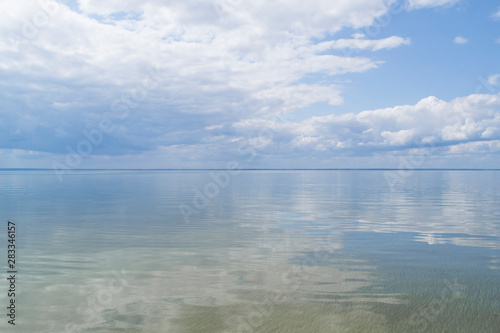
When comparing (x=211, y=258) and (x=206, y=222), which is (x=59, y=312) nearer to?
(x=211, y=258)

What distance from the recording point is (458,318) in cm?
1078

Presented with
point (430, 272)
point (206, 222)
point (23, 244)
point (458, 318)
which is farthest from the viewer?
point (206, 222)

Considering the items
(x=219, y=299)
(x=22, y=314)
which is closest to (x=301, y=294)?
(x=219, y=299)

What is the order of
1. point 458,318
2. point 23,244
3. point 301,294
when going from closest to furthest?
point 458,318, point 301,294, point 23,244

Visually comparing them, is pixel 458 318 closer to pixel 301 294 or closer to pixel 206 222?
pixel 301 294

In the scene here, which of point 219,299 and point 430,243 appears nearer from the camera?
point 219,299

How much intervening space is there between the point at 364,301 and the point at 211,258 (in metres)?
8.59

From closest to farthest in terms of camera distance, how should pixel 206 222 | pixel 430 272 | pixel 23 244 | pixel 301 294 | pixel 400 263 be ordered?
pixel 301 294, pixel 430 272, pixel 400 263, pixel 23 244, pixel 206 222

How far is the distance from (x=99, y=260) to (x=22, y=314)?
21.1ft

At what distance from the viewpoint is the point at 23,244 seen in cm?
2162

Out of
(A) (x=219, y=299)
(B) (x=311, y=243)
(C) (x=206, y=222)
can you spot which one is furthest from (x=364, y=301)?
(C) (x=206, y=222)

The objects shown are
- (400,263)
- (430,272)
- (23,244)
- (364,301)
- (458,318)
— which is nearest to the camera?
(458,318)

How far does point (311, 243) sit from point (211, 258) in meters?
7.01

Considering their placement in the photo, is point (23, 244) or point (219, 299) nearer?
point (219, 299)
